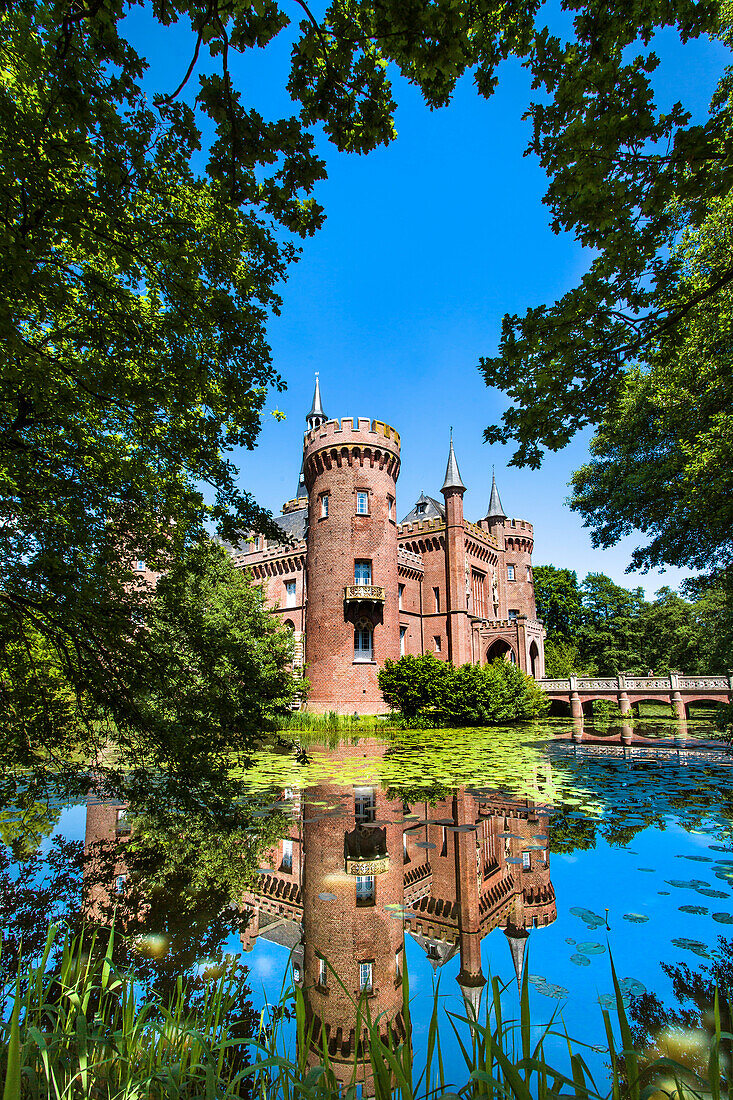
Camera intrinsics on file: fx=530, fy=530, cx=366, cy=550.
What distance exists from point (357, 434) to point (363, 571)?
20.8ft

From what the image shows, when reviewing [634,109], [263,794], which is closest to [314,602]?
[263,794]

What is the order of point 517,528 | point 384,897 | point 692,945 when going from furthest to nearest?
point 517,528 < point 384,897 < point 692,945

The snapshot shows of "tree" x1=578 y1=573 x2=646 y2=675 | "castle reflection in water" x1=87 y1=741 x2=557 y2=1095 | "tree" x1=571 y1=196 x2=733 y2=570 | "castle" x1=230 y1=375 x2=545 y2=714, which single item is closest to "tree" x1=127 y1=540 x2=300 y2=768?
"castle reflection in water" x1=87 y1=741 x2=557 y2=1095

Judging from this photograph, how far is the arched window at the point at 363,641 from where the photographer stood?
936 inches

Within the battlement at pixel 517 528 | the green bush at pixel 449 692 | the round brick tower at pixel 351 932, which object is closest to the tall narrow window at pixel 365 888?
the round brick tower at pixel 351 932

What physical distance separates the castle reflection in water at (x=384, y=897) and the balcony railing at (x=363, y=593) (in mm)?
15262

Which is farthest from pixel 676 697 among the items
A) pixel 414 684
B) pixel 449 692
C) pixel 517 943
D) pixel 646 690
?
pixel 517 943

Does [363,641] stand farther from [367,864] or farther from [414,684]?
[367,864]

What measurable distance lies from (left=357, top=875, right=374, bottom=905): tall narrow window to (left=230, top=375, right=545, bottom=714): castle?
49.3ft

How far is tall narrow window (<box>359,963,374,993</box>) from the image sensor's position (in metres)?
3.62

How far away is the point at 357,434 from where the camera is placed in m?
24.5

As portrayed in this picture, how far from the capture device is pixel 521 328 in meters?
3.97

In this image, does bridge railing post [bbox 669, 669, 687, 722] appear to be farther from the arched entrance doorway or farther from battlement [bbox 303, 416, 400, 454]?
battlement [bbox 303, 416, 400, 454]

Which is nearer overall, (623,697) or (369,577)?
(369,577)
